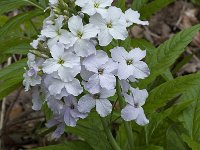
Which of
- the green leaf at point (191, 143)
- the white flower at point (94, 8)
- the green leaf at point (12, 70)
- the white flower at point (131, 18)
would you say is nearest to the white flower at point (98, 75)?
the white flower at point (94, 8)

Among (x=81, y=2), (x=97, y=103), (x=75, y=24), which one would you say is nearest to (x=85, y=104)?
(x=97, y=103)

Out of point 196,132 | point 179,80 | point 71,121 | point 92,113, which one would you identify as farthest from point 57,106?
point 196,132

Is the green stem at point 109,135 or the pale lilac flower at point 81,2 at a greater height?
the pale lilac flower at point 81,2

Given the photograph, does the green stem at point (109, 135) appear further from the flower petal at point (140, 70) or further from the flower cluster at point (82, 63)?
the flower petal at point (140, 70)

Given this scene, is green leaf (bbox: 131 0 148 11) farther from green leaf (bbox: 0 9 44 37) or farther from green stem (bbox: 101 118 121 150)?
green stem (bbox: 101 118 121 150)

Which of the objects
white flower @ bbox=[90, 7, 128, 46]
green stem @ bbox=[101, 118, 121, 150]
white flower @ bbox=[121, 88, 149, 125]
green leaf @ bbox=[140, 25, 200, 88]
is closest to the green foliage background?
green leaf @ bbox=[140, 25, 200, 88]

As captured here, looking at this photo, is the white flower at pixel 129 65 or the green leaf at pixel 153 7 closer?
the white flower at pixel 129 65

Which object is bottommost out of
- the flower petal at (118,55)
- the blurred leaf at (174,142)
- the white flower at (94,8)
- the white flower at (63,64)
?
the blurred leaf at (174,142)

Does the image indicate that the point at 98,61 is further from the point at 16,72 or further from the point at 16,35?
the point at 16,35
